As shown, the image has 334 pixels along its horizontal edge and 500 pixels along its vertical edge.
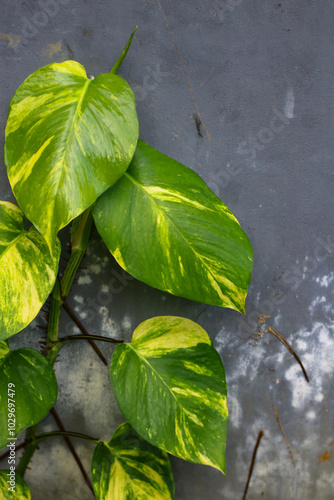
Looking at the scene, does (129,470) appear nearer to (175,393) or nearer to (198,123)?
(175,393)

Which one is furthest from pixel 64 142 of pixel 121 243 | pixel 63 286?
pixel 63 286

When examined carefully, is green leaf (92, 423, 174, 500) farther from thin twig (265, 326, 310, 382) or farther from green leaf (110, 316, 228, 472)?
thin twig (265, 326, 310, 382)

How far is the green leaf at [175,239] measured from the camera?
701 millimetres

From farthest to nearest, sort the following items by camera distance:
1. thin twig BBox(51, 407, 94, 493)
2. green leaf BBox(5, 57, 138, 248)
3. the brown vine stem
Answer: thin twig BBox(51, 407, 94, 493), the brown vine stem, green leaf BBox(5, 57, 138, 248)

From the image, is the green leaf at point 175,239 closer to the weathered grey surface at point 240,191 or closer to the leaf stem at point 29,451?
the weathered grey surface at point 240,191

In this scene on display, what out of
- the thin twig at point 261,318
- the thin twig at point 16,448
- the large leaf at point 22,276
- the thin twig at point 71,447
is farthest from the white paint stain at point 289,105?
the thin twig at point 16,448

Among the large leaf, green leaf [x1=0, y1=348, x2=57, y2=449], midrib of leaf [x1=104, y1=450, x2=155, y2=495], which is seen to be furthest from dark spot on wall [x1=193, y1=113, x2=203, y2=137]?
midrib of leaf [x1=104, y1=450, x2=155, y2=495]

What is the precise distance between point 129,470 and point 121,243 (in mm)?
527

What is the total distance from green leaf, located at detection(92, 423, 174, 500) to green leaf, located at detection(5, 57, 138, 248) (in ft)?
1.75

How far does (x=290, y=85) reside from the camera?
0.91 metres

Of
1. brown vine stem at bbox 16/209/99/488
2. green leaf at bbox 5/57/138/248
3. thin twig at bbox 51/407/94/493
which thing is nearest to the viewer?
green leaf at bbox 5/57/138/248

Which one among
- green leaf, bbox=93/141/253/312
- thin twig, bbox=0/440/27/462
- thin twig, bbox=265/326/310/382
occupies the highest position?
green leaf, bbox=93/141/253/312

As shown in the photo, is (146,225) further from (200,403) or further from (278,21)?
(278,21)

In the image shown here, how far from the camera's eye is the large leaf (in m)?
0.68
